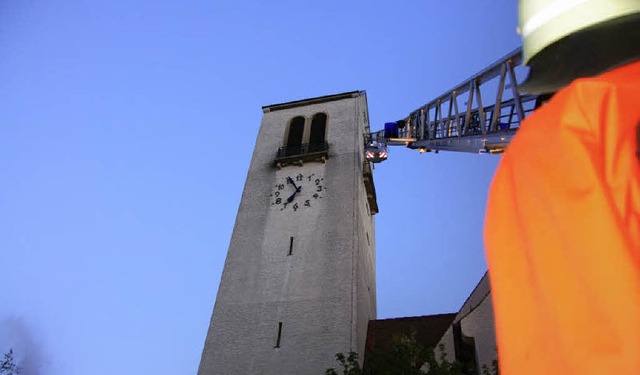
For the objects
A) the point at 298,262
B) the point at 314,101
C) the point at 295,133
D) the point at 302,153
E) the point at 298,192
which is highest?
the point at 314,101

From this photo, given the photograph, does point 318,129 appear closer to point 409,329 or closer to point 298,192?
point 298,192

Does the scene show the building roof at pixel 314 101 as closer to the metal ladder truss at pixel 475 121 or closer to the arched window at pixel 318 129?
the arched window at pixel 318 129

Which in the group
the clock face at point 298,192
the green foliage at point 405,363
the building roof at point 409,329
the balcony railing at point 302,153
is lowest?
the green foliage at point 405,363

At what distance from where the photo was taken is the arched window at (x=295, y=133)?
25453mm

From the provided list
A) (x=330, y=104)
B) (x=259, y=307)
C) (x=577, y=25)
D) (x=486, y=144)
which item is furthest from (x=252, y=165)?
(x=577, y=25)

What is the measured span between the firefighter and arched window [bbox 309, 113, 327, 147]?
23.2 m

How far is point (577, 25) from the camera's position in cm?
138

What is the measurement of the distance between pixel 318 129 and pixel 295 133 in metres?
1.30

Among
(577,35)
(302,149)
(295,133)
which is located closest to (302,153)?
(302,149)

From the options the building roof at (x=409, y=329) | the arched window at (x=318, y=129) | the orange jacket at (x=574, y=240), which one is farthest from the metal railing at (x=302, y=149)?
the orange jacket at (x=574, y=240)

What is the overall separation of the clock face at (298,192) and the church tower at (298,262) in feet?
0.16

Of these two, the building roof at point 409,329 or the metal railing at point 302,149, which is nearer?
the building roof at point 409,329

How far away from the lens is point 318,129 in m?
26.5

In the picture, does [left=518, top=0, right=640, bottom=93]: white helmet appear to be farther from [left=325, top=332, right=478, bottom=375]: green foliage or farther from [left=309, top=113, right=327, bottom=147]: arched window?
[left=309, top=113, right=327, bottom=147]: arched window
